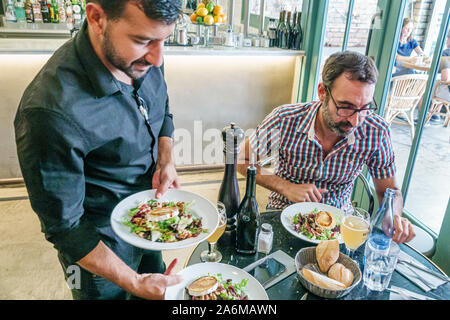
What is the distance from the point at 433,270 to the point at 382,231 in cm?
21

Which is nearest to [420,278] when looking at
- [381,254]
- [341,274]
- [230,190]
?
[381,254]

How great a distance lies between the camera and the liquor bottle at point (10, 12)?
158 inches

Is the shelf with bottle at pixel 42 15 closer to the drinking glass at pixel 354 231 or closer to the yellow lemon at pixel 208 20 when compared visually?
the yellow lemon at pixel 208 20

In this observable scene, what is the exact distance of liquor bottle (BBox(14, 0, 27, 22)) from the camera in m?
4.06

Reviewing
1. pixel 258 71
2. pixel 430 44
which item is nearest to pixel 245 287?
pixel 430 44

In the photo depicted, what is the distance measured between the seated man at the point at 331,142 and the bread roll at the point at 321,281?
496mm

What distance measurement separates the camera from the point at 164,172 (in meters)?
1.42

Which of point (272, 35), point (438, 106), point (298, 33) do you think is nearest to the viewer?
point (438, 106)

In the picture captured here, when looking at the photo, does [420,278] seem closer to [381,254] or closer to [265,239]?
[381,254]

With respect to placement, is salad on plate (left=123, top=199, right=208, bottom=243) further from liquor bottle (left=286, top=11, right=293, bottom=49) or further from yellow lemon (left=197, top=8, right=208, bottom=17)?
liquor bottle (left=286, top=11, right=293, bottom=49)

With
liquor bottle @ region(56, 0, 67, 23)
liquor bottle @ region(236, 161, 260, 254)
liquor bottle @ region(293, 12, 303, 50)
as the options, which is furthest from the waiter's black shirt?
liquor bottle @ region(56, 0, 67, 23)

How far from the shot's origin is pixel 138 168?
4.39ft

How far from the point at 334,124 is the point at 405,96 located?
125cm

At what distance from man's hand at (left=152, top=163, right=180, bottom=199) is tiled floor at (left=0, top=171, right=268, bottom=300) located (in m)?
1.09
